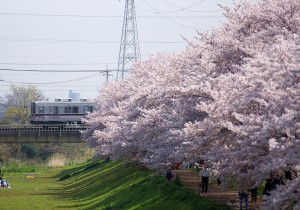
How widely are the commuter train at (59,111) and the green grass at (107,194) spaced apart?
1354cm

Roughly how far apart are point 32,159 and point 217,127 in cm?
8434

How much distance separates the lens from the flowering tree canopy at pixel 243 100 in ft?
49.4

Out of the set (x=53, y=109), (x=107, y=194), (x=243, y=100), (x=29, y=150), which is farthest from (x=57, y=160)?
(x=243, y=100)

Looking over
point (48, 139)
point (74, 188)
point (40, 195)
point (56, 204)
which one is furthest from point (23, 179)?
point (56, 204)

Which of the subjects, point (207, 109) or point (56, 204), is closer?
point (207, 109)

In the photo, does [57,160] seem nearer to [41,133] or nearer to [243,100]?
[41,133]

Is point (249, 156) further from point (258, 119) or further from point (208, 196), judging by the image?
point (208, 196)

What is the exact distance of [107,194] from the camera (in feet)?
136

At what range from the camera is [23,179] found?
67.3 metres

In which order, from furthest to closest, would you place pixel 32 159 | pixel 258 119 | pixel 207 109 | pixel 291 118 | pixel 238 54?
pixel 32 159, pixel 238 54, pixel 207 109, pixel 258 119, pixel 291 118

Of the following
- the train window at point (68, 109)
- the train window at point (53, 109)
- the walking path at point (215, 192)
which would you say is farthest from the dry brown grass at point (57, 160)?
the walking path at point (215, 192)

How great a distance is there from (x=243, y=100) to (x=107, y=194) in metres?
24.7

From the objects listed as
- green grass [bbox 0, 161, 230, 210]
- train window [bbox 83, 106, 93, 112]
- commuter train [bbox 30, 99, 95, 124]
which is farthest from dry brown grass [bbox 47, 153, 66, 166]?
green grass [bbox 0, 161, 230, 210]

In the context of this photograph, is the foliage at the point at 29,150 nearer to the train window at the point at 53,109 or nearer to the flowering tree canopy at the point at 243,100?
the train window at the point at 53,109
